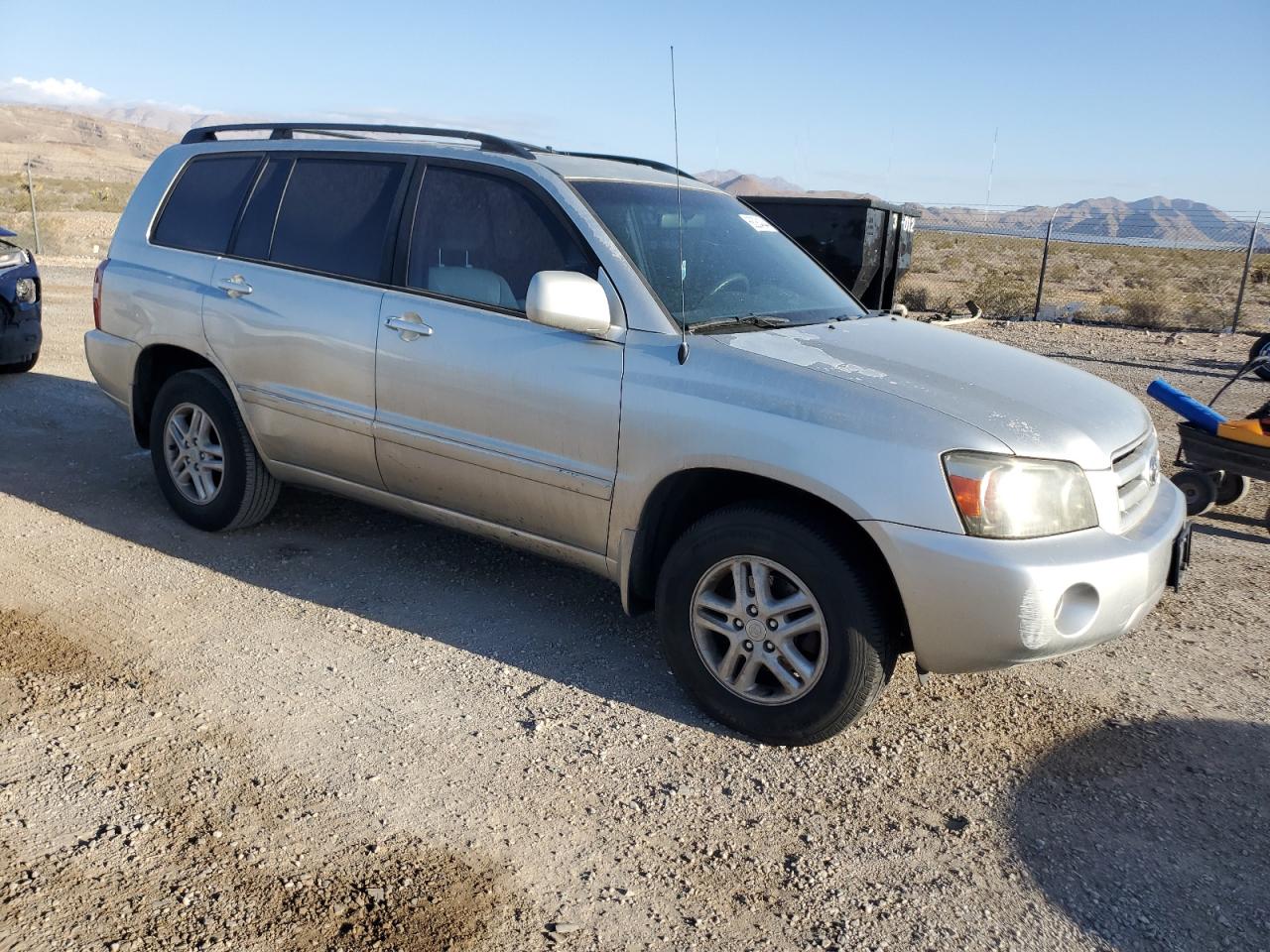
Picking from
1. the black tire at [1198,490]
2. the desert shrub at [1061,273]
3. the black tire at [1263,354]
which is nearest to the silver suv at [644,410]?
the black tire at [1198,490]

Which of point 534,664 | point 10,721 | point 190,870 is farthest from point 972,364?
point 10,721

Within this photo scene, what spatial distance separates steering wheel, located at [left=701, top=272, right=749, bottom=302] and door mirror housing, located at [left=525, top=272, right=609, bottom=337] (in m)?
0.51

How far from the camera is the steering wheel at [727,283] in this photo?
412 centimetres

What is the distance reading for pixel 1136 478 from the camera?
3.67 metres

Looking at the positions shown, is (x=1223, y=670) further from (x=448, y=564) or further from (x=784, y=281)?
(x=448, y=564)

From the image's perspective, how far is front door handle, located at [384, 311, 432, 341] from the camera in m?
4.27

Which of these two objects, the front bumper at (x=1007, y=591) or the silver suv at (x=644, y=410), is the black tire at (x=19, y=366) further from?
the front bumper at (x=1007, y=591)

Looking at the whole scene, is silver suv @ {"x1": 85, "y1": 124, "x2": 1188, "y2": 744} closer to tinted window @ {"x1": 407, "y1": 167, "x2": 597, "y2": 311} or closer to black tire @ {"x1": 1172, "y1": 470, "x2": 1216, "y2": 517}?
tinted window @ {"x1": 407, "y1": 167, "x2": 597, "y2": 311}

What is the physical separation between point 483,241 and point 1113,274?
32284 mm

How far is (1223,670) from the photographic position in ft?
14.0

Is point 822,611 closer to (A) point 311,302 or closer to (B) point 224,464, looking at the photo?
(A) point 311,302

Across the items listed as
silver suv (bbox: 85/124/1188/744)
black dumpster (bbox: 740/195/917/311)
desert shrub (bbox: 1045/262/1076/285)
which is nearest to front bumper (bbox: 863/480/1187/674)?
silver suv (bbox: 85/124/1188/744)

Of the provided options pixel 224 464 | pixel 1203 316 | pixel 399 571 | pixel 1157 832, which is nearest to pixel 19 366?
pixel 224 464

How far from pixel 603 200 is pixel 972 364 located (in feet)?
5.10
